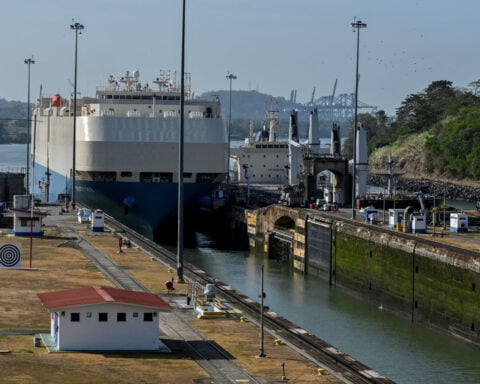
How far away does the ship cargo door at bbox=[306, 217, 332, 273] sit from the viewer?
248 feet

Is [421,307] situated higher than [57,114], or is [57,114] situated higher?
[57,114]

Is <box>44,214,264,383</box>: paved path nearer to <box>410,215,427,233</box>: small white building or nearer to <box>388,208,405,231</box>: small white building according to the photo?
<box>410,215,427,233</box>: small white building

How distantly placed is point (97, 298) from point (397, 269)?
26.7m

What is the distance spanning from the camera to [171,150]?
92.1m

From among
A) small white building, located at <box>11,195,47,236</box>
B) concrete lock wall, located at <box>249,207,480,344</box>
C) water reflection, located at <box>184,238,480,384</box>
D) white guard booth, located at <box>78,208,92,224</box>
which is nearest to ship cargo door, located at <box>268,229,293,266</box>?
concrete lock wall, located at <box>249,207,480,344</box>

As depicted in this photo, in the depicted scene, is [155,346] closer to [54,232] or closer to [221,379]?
[221,379]

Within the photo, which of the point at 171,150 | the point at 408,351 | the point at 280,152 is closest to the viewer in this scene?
the point at 408,351

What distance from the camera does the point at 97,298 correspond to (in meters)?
37.7

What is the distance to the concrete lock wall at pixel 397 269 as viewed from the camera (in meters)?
53.0

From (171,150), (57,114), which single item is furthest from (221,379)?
(57,114)

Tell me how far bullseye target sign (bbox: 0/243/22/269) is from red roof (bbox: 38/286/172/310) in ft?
50.7

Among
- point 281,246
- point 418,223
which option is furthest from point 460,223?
point 281,246

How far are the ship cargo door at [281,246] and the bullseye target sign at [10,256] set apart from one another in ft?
103

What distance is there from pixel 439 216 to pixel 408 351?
89.0 feet
